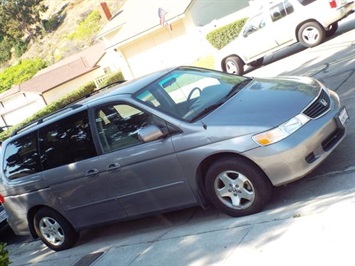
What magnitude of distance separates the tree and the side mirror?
90.1 metres

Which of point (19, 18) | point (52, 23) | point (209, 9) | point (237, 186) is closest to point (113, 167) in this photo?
point (237, 186)

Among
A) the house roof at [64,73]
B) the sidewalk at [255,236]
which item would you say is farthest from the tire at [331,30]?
the house roof at [64,73]

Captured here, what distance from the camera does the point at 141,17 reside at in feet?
95.7

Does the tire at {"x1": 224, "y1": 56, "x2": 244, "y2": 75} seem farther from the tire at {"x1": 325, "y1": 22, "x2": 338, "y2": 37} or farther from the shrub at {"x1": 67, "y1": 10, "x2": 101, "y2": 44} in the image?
the shrub at {"x1": 67, "y1": 10, "x2": 101, "y2": 44}

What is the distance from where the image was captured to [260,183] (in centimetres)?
466

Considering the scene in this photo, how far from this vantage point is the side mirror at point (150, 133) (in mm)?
4922

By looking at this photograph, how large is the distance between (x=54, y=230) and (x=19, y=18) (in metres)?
91.0

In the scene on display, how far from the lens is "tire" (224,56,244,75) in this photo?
14906mm

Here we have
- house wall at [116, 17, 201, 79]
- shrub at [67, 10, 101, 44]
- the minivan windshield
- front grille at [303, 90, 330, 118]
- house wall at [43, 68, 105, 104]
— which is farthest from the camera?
shrub at [67, 10, 101, 44]

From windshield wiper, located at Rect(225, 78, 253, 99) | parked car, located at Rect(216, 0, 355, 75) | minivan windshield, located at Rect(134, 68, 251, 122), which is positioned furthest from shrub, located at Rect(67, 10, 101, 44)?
windshield wiper, located at Rect(225, 78, 253, 99)

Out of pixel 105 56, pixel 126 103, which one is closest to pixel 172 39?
pixel 105 56

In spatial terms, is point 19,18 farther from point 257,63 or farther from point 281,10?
point 281,10

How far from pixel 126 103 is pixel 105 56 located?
42357 millimetres

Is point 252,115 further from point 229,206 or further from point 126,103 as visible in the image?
point 126,103
